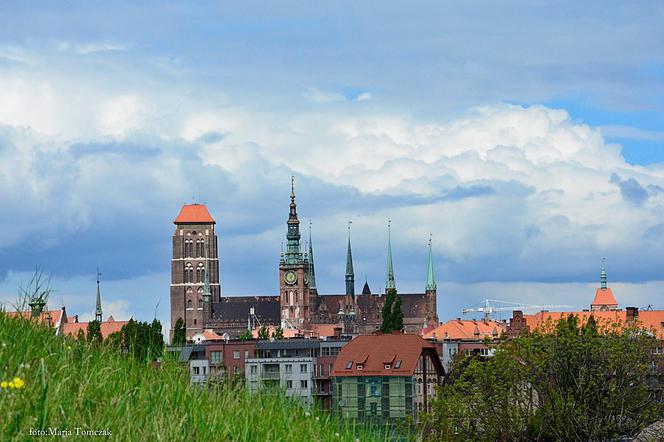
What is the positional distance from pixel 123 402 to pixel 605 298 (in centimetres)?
19226

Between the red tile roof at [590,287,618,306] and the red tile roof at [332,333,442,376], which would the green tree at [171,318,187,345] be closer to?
the red tile roof at [332,333,442,376]

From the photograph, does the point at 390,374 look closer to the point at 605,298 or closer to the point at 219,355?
the point at 219,355

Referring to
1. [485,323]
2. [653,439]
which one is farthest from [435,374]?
[485,323]

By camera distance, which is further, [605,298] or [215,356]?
[605,298]

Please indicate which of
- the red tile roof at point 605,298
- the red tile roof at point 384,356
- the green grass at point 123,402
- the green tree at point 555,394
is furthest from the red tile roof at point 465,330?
the green grass at point 123,402

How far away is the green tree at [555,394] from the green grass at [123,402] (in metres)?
31.6

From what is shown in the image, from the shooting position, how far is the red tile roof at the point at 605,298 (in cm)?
19489

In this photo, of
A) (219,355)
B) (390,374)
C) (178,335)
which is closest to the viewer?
(178,335)

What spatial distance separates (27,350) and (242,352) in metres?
87.1

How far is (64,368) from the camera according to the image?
10516 mm

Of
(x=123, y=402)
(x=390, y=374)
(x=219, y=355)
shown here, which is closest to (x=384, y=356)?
(x=390, y=374)

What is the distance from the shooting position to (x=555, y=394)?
44.8m

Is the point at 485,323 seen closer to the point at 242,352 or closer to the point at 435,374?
the point at 242,352

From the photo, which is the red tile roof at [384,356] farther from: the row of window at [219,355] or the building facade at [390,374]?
the row of window at [219,355]
